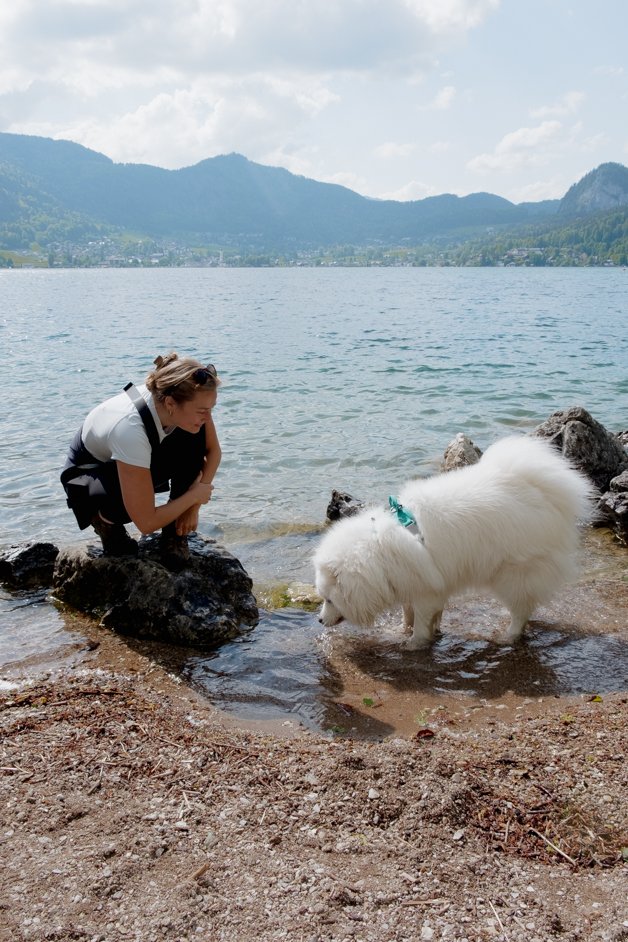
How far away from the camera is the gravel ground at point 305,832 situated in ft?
8.20

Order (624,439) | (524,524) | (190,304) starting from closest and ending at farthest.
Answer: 1. (524,524)
2. (624,439)
3. (190,304)

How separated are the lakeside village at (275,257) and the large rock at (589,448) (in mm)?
122216

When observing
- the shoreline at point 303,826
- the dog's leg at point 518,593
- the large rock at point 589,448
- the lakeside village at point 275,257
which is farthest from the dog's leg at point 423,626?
the lakeside village at point 275,257

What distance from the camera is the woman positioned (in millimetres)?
4918

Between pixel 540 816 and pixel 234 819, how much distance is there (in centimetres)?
131

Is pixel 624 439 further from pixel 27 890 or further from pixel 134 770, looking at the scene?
pixel 27 890

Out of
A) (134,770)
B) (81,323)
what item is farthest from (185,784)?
(81,323)

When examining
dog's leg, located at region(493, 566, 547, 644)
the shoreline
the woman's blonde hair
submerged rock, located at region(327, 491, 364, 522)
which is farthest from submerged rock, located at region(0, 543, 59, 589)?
dog's leg, located at region(493, 566, 547, 644)

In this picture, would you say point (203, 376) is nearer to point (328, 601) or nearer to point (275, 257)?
point (328, 601)

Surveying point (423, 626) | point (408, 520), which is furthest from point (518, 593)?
point (408, 520)

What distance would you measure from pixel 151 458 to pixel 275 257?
172 m

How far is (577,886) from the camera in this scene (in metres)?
2.66

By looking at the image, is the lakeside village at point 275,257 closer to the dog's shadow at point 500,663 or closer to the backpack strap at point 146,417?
the dog's shadow at point 500,663

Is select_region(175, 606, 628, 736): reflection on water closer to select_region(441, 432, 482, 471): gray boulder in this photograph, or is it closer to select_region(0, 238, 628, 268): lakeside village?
select_region(441, 432, 482, 471): gray boulder
